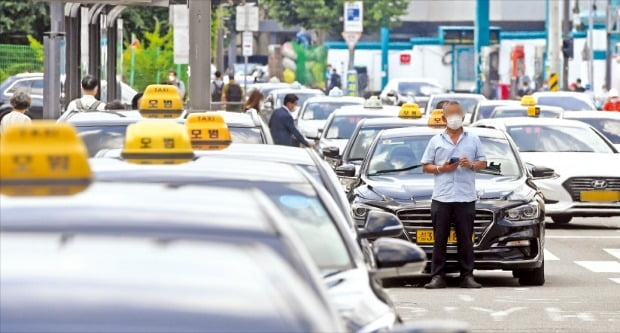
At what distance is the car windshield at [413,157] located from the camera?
58.7ft

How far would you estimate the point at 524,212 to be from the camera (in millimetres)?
16516

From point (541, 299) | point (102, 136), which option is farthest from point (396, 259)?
point (541, 299)

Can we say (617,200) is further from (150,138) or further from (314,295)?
(314,295)

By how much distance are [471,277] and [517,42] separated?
69247 millimetres

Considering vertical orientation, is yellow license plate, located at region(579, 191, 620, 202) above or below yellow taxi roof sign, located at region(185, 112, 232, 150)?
below

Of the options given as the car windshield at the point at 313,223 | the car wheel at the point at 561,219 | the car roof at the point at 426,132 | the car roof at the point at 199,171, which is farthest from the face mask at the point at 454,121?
the car wheel at the point at 561,219

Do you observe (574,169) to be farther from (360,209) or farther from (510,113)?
(510,113)

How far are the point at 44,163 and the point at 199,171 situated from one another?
2228 mm

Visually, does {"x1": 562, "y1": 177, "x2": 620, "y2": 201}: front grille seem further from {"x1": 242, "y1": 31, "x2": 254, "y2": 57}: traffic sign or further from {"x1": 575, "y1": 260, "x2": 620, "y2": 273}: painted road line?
{"x1": 242, "y1": 31, "x2": 254, "y2": 57}: traffic sign

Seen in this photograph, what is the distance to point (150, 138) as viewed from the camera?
772 cm

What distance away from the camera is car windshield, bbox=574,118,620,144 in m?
30.1

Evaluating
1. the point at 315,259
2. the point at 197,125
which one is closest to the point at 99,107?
the point at 197,125

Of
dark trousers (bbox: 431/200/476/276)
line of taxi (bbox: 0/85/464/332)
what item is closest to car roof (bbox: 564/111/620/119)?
dark trousers (bbox: 431/200/476/276)

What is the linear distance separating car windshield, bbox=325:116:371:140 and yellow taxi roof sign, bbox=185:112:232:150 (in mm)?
18333
